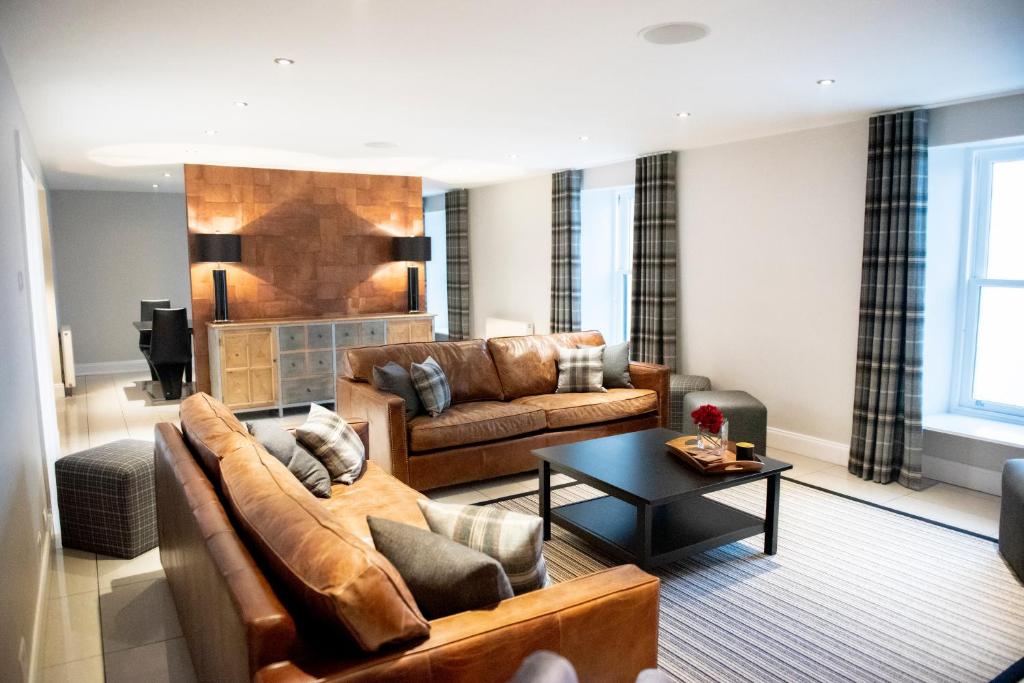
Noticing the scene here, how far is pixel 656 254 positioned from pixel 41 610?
481 cm

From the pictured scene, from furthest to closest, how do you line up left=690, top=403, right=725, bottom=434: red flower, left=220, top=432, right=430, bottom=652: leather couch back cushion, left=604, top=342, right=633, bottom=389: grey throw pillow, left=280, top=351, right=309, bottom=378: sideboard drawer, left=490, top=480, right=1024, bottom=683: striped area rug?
left=280, top=351, right=309, bottom=378: sideboard drawer
left=604, top=342, right=633, bottom=389: grey throw pillow
left=690, top=403, right=725, bottom=434: red flower
left=490, top=480, right=1024, bottom=683: striped area rug
left=220, top=432, right=430, bottom=652: leather couch back cushion

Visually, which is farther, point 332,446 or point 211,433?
point 332,446

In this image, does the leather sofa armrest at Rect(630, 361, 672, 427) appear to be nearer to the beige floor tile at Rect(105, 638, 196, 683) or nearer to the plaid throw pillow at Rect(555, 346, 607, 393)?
the plaid throw pillow at Rect(555, 346, 607, 393)

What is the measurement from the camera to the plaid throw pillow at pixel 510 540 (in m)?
1.77

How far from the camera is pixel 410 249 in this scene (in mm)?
7207

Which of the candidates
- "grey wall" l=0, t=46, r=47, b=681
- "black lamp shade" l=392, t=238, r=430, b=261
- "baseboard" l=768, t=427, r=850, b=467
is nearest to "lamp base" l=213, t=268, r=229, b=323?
"black lamp shade" l=392, t=238, r=430, b=261

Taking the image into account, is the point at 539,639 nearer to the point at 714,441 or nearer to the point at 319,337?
the point at 714,441

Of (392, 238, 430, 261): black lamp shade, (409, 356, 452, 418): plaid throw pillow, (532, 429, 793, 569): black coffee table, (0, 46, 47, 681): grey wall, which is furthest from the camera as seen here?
(392, 238, 430, 261): black lamp shade

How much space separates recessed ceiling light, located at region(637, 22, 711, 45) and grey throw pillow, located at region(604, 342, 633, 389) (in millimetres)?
2541

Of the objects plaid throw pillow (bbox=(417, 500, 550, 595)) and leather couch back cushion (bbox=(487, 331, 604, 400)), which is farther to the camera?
leather couch back cushion (bbox=(487, 331, 604, 400))

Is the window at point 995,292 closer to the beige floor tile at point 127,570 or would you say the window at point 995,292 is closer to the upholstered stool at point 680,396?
the upholstered stool at point 680,396

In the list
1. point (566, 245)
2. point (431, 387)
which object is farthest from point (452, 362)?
point (566, 245)

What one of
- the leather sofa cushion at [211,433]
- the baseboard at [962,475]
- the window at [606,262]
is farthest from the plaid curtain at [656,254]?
the leather sofa cushion at [211,433]

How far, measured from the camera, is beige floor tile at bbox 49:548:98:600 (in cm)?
300
